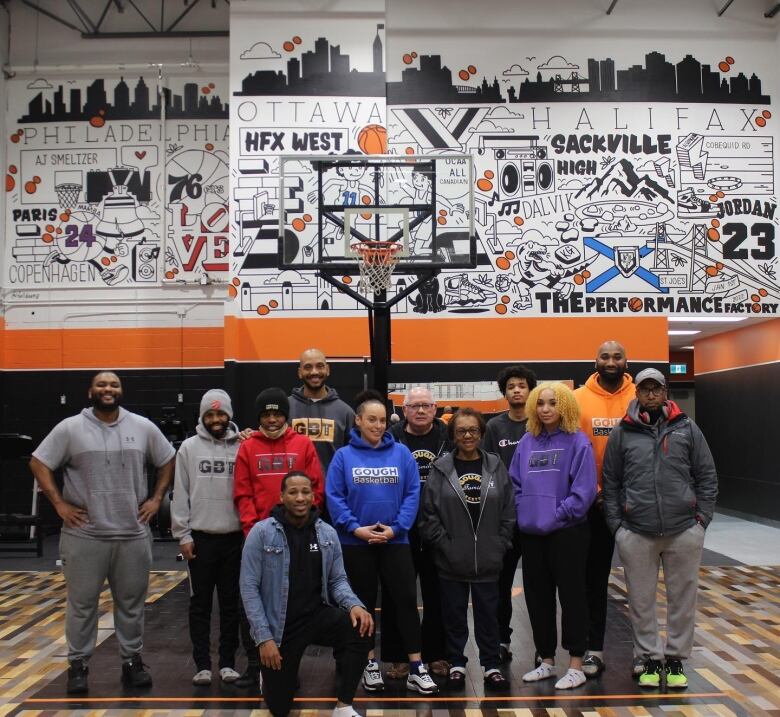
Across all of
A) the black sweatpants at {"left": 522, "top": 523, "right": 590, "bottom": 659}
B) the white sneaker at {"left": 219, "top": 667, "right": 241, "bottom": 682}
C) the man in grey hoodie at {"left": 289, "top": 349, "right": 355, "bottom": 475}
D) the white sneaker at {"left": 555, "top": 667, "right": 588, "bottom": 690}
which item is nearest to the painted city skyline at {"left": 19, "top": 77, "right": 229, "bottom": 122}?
the man in grey hoodie at {"left": 289, "top": 349, "right": 355, "bottom": 475}

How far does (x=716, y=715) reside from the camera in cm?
396

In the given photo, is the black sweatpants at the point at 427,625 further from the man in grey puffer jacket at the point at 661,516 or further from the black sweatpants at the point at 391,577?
the man in grey puffer jacket at the point at 661,516

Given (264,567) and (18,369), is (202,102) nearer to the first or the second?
(18,369)

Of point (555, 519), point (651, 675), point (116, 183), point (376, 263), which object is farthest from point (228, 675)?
Result: point (116, 183)

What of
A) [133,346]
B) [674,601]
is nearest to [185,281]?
[133,346]

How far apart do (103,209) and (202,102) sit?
1.92 m

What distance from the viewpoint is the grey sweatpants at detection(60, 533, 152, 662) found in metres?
4.43

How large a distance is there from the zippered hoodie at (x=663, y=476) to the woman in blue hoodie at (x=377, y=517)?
111 cm

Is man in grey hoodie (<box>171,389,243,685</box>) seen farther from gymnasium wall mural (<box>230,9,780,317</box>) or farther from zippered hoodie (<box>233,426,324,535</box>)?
gymnasium wall mural (<box>230,9,780,317</box>)

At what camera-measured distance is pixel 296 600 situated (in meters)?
3.96

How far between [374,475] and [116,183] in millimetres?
8028

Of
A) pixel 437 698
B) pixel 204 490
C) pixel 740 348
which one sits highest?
pixel 740 348

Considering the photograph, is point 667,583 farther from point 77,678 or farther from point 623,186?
point 623,186

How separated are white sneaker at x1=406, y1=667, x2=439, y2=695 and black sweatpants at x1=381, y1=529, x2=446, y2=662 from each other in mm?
181
